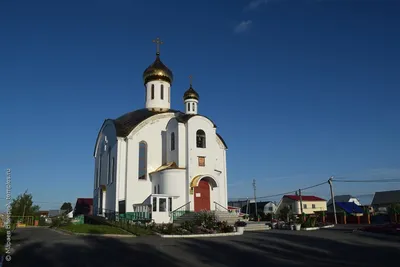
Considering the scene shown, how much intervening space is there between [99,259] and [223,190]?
17.7 meters

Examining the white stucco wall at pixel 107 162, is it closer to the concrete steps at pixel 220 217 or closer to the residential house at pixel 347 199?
the concrete steps at pixel 220 217

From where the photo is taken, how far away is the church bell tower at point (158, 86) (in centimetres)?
3128

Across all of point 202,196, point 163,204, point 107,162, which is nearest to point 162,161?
point 202,196

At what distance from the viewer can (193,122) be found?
25438 millimetres

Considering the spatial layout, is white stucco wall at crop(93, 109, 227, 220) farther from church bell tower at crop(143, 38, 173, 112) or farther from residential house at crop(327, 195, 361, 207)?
residential house at crop(327, 195, 361, 207)

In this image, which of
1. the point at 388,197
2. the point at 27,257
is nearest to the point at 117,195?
the point at 27,257

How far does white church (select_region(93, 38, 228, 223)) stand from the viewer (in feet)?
78.0

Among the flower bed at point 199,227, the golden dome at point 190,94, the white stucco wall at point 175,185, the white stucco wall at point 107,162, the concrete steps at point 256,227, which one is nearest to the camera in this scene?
the flower bed at point 199,227

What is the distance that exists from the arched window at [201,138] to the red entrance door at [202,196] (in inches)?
104

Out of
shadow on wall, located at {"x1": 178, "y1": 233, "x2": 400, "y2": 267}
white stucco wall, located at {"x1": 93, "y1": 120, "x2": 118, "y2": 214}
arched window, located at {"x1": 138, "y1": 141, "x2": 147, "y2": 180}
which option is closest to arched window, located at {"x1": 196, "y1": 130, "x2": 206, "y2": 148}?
arched window, located at {"x1": 138, "y1": 141, "x2": 147, "y2": 180}

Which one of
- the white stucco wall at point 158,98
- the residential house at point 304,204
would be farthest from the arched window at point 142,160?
the residential house at point 304,204

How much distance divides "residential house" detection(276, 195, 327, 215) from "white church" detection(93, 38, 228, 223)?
28527mm

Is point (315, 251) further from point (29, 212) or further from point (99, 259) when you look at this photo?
point (29, 212)

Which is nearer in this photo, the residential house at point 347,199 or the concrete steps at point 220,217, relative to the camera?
the concrete steps at point 220,217
